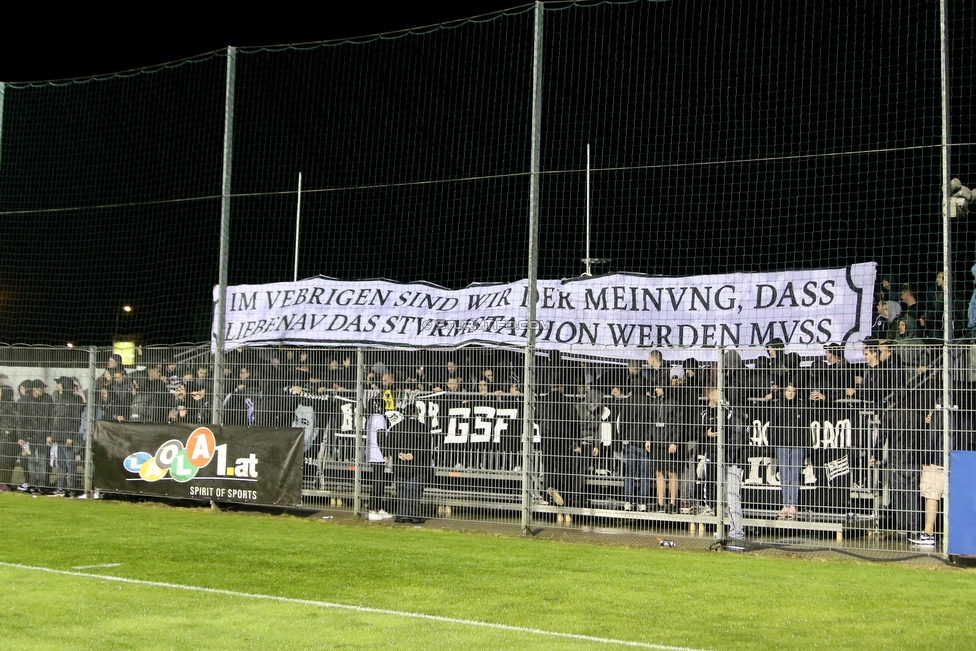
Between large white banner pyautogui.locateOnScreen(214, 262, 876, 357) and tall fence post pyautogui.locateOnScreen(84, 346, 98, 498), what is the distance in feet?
6.64

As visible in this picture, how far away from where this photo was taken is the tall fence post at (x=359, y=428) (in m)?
12.1

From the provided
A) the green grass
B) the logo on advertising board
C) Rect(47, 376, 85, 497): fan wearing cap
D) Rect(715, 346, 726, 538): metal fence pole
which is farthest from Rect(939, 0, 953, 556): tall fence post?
Rect(47, 376, 85, 497): fan wearing cap

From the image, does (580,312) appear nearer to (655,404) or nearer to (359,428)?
(655,404)

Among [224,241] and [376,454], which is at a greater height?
[224,241]

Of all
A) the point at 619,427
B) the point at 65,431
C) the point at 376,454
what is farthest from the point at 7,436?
the point at 619,427

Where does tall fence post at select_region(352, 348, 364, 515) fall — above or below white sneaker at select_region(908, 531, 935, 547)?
above

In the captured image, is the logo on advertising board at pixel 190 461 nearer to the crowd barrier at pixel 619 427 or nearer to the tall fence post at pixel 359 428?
the crowd barrier at pixel 619 427

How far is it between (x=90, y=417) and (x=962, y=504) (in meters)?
11.2

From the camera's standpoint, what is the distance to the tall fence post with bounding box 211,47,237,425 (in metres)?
13.3

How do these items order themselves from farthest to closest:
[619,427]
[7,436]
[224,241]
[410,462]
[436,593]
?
[7,436] → [224,241] → [410,462] → [619,427] → [436,593]

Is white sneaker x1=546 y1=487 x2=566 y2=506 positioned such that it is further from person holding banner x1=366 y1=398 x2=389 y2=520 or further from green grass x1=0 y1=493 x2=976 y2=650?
person holding banner x1=366 y1=398 x2=389 y2=520

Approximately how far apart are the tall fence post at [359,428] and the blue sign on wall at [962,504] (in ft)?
21.4

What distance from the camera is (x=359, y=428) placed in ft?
39.8

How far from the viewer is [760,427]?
10266mm
